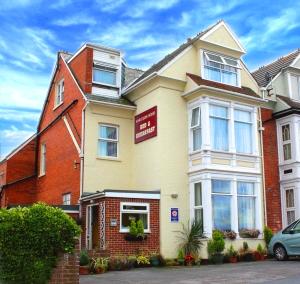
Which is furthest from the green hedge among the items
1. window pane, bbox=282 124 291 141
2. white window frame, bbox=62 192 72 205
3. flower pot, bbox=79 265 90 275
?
window pane, bbox=282 124 291 141

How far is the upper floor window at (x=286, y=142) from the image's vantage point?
23.9 m

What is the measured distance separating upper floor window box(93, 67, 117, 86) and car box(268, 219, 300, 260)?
34.5ft

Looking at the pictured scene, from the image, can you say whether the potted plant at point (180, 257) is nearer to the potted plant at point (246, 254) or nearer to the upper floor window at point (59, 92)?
the potted plant at point (246, 254)

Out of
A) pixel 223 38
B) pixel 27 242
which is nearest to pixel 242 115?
pixel 223 38

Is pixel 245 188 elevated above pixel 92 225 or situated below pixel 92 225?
above

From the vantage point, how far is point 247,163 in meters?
22.2

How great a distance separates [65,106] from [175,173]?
7.44m

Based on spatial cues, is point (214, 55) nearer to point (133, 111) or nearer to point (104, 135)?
point (133, 111)

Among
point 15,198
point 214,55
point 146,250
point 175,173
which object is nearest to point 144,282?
point 146,250

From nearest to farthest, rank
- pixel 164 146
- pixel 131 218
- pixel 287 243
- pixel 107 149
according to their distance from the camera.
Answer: pixel 287 243 → pixel 131 218 → pixel 164 146 → pixel 107 149

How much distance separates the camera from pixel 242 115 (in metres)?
22.7

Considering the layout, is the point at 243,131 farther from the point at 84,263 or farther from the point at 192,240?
the point at 84,263

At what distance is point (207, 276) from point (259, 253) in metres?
6.60

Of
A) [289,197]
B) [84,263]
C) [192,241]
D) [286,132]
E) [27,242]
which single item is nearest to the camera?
[27,242]
